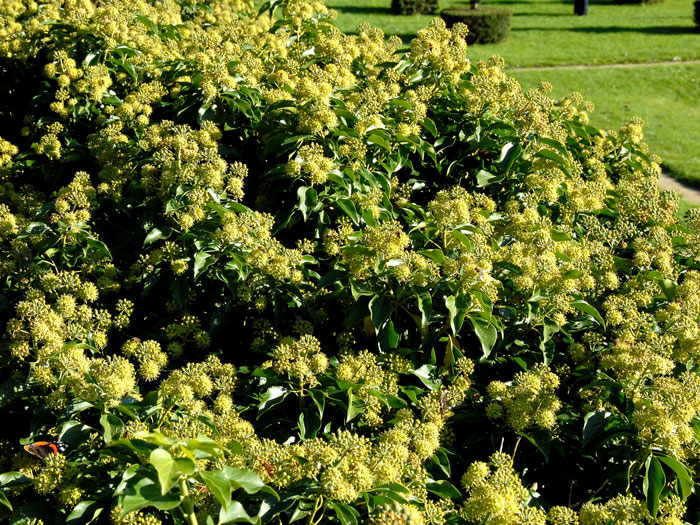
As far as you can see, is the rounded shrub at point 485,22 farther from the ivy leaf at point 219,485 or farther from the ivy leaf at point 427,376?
the ivy leaf at point 219,485

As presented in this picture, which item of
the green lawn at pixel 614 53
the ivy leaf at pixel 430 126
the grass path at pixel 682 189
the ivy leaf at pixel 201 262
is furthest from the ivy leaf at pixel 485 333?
the green lawn at pixel 614 53

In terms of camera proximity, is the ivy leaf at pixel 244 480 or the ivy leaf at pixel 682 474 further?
the ivy leaf at pixel 682 474

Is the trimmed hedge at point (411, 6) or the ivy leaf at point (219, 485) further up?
the trimmed hedge at point (411, 6)

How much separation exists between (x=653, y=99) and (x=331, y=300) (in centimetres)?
1502

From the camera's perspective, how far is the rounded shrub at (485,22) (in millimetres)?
19969

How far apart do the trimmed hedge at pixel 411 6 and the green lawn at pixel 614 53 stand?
15.0 inches

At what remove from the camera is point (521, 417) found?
275 centimetres

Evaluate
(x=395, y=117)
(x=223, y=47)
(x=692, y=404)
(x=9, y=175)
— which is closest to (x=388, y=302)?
(x=692, y=404)

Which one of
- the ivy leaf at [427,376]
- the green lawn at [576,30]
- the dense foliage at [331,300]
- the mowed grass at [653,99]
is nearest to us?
the dense foliage at [331,300]

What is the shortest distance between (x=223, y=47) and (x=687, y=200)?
8.10m

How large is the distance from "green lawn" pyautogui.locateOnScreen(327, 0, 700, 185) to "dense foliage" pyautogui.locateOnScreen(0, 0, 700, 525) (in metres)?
8.30

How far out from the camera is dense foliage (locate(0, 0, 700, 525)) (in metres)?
2.36

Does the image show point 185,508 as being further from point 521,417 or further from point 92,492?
point 521,417

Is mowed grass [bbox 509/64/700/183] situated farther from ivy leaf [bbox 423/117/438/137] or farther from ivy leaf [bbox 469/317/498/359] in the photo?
ivy leaf [bbox 469/317/498/359]
